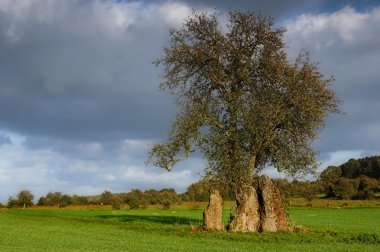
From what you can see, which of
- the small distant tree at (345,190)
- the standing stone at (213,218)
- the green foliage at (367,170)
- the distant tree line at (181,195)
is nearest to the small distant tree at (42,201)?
the distant tree line at (181,195)

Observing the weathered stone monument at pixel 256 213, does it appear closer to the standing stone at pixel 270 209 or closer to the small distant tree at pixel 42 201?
the standing stone at pixel 270 209

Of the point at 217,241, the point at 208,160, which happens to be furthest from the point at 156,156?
the point at 217,241

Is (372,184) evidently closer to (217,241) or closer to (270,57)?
(270,57)

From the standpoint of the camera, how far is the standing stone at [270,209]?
38625mm

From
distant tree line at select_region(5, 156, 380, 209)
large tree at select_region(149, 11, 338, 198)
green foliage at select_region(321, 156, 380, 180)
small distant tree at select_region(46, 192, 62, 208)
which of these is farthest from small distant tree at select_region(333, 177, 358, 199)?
large tree at select_region(149, 11, 338, 198)

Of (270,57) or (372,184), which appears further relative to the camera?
(372,184)

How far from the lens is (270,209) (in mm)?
39031

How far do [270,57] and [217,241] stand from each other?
20.4 metres

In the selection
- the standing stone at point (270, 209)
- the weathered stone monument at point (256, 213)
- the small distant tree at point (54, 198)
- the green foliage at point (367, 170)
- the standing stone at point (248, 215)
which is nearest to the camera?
the standing stone at point (270, 209)

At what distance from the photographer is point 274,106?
143ft

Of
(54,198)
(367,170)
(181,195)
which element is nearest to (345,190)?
(181,195)

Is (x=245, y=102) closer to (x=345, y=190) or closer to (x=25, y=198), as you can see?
(x=25, y=198)

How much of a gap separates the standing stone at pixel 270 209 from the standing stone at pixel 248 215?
0.54 meters

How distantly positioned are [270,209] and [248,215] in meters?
1.80
